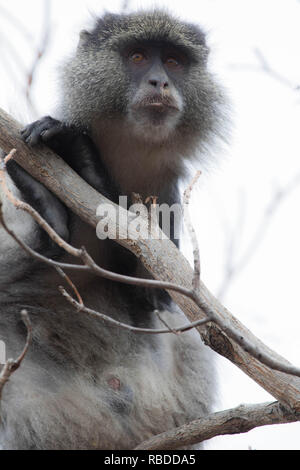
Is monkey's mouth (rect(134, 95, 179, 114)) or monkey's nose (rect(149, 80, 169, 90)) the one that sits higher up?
monkey's nose (rect(149, 80, 169, 90))

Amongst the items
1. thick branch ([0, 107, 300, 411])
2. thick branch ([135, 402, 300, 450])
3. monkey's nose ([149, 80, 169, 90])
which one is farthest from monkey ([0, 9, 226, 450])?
thick branch ([135, 402, 300, 450])

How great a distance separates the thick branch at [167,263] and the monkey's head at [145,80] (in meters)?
0.80

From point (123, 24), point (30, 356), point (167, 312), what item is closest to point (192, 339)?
point (167, 312)

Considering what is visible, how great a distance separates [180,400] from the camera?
4727 millimetres

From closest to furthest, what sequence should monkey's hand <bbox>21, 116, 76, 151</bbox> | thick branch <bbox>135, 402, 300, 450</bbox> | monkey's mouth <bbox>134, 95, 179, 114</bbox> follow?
1. thick branch <bbox>135, 402, 300, 450</bbox>
2. monkey's hand <bbox>21, 116, 76, 151</bbox>
3. monkey's mouth <bbox>134, 95, 179, 114</bbox>

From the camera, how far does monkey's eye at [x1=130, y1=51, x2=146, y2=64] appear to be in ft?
14.7

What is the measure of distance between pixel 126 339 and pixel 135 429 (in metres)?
0.66

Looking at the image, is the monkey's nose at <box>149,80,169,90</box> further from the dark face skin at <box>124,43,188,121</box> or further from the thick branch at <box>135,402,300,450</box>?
the thick branch at <box>135,402,300,450</box>

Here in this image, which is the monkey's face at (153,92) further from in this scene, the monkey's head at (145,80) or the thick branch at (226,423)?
the thick branch at (226,423)

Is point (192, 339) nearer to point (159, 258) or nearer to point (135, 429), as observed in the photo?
point (135, 429)

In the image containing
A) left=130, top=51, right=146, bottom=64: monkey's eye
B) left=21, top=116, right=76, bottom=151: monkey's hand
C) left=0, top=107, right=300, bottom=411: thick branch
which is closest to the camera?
left=0, top=107, right=300, bottom=411: thick branch

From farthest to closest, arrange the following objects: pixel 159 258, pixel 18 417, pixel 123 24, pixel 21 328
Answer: pixel 123 24 < pixel 21 328 < pixel 18 417 < pixel 159 258

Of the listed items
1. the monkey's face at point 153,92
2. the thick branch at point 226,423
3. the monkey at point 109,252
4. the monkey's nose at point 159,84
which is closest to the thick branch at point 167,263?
the thick branch at point 226,423

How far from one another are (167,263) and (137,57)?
1902 mm
